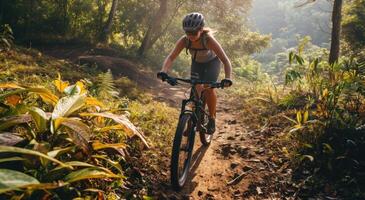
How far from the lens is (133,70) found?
1530cm

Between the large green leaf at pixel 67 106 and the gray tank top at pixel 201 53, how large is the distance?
2206 mm

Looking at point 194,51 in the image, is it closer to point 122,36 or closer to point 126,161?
point 126,161

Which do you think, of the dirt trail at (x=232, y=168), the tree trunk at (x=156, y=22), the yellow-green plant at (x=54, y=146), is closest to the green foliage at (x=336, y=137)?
the dirt trail at (x=232, y=168)

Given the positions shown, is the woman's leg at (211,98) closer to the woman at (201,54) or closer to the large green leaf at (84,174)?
the woman at (201,54)

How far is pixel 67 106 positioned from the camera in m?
4.09

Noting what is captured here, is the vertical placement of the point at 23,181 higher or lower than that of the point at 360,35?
lower

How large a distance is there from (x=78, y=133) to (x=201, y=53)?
119 inches

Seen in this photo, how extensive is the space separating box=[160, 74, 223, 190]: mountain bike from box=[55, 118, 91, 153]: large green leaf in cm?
130

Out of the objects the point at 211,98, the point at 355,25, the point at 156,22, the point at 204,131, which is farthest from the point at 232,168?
the point at 156,22

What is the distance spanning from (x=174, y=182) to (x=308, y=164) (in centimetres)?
224

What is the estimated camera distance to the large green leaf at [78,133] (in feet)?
11.8

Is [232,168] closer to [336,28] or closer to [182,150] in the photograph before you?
[182,150]

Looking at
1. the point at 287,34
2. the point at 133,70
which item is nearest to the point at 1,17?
the point at 133,70

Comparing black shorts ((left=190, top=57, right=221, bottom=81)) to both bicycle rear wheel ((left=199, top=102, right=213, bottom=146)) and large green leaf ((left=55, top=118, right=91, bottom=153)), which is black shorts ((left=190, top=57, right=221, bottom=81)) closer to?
bicycle rear wheel ((left=199, top=102, right=213, bottom=146))
